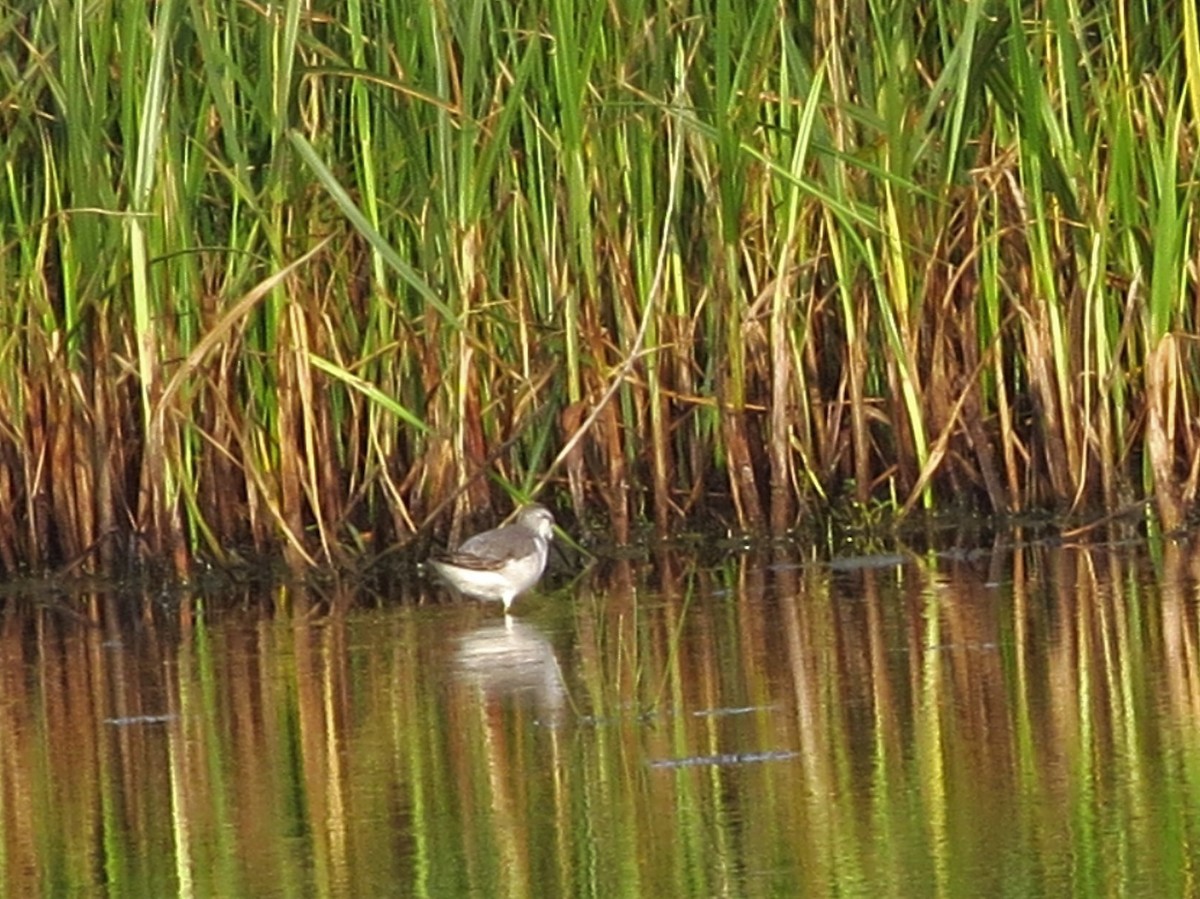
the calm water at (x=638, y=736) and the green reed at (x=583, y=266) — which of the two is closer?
the calm water at (x=638, y=736)

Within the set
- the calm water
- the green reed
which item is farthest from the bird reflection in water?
the green reed

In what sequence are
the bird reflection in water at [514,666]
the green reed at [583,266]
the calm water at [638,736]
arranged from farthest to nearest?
the green reed at [583,266]
the bird reflection in water at [514,666]
the calm water at [638,736]

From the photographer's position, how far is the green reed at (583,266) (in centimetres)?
937

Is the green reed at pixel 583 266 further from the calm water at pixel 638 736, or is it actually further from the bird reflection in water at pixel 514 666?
the bird reflection in water at pixel 514 666

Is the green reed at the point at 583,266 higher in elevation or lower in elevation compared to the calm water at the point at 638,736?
higher

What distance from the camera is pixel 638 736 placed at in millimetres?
6570

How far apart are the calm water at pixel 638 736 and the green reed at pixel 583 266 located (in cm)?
46

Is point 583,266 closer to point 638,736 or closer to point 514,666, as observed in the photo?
point 514,666

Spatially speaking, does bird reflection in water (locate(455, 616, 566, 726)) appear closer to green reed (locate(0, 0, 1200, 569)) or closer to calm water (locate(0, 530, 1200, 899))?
calm water (locate(0, 530, 1200, 899))

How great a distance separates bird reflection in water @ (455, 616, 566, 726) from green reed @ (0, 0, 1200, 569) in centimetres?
96

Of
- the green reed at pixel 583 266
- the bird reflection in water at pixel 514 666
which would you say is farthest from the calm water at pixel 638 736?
the green reed at pixel 583 266

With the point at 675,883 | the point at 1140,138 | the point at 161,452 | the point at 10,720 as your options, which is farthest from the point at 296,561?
the point at 675,883

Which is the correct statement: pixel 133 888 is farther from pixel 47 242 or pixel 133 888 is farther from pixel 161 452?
pixel 47 242

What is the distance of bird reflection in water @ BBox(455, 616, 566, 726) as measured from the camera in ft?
23.7
